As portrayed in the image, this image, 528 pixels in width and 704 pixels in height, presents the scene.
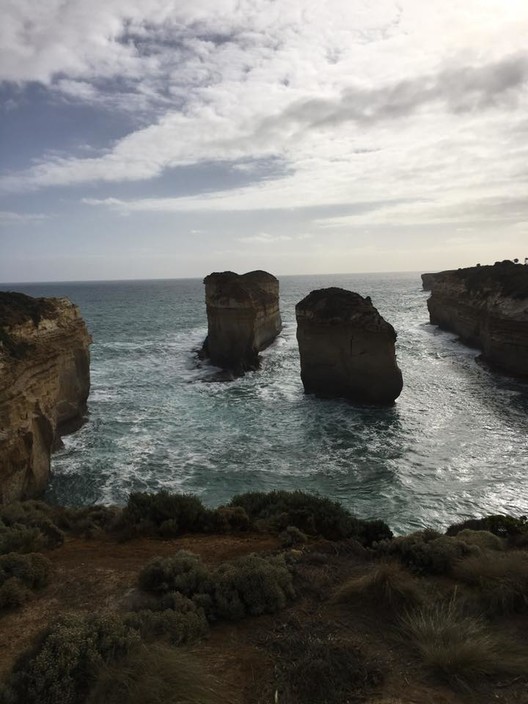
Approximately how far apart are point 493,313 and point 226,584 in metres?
27.6

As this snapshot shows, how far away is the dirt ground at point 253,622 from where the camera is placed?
4531 mm

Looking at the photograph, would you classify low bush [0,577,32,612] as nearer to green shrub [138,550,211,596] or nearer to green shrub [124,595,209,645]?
green shrub [138,550,211,596]

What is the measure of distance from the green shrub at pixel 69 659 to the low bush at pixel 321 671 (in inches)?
66.9

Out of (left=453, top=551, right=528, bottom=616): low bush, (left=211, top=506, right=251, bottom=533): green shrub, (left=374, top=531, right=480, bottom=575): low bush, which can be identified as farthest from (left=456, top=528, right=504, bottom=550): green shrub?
(left=211, top=506, right=251, bottom=533): green shrub

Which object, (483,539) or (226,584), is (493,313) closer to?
(483,539)

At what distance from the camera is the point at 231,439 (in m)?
18.9

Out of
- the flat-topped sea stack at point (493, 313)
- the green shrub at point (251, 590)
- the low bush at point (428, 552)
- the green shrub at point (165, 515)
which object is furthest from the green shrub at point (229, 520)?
the flat-topped sea stack at point (493, 313)

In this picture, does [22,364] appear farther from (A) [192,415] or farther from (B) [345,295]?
(B) [345,295]

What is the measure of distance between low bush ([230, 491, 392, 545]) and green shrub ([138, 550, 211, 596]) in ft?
10.0

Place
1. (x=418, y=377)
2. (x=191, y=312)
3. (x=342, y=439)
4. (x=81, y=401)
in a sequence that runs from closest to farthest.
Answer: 1. (x=342, y=439)
2. (x=81, y=401)
3. (x=418, y=377)
4. (x=191, y=312)

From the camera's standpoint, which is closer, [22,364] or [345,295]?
[22,364]

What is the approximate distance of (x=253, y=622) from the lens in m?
5.93

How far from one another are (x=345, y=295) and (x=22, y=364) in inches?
631

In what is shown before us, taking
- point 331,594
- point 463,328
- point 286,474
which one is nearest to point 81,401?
point 286,474
